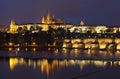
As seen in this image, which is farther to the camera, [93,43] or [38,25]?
[38,25]

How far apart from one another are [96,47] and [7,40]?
1470 centimetres

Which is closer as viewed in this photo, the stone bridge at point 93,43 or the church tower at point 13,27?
the stone bridge at point 93,43

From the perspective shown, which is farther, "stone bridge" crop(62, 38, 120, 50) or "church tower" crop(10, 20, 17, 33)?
"church tower" crop(10, 20, 17, 33)

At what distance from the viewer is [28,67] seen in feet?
107

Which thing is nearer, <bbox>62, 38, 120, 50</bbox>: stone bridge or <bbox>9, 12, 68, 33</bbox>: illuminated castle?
<bbox>62, 38, 120, 50</bbox>: stone bridge

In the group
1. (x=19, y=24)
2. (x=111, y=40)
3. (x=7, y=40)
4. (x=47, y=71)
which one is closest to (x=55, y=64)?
(x=47, y=71)

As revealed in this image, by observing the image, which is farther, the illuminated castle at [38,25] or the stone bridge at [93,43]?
the illuminated castle at [38,25]

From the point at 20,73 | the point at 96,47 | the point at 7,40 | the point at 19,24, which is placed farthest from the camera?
the point at 19,24

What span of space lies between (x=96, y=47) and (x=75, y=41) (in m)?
6.74

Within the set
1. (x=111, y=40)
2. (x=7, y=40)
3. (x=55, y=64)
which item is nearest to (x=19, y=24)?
(x=7, y=40)

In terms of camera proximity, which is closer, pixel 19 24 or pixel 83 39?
pixel 83 39

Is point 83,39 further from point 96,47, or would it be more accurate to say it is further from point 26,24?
point 26,24

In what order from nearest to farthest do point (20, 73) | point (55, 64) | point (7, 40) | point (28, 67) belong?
point (20, 73) → point (28, 67) → point (55, 64) → point (7, 40)

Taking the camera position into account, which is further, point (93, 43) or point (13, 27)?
point (13, 27)
